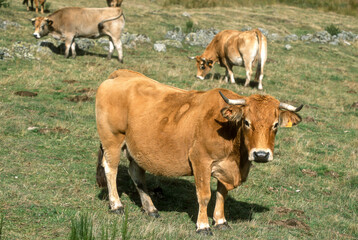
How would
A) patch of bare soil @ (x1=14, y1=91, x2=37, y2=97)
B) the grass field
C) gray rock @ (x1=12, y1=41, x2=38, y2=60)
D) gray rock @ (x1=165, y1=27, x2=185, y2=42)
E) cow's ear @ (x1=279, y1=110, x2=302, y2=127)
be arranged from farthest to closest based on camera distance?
1. gray rock @ (x1=165, y1=27, x2=185, y2=42)
2. gray rock @ (x1=12, y1=41, x2=38, y2=60)
3. patch of bare soil @ (x1=14, y1=91, x2=37, y2=97)
4. the grass field
5. cow's ear @ (x1=279, y1=110, x2=302, y2=127)

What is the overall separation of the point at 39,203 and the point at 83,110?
5854 mm

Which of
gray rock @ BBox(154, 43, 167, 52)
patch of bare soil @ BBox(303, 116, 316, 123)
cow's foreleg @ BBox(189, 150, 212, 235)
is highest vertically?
cow's foreleg @ BBox(189, 150, 212, 235)

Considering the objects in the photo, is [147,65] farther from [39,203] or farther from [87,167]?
[39,203]

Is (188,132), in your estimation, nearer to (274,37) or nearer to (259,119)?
(259,119)

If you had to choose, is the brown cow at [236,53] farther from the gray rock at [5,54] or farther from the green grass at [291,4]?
the green grass at [291,4]

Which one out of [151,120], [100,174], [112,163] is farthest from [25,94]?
[151,120]

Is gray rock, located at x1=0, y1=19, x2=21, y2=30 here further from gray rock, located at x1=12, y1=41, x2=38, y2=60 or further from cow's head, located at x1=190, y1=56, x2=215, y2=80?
cow's head, located at x1=190, y1=56, x2=215, y2=80

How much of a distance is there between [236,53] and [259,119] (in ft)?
41.3

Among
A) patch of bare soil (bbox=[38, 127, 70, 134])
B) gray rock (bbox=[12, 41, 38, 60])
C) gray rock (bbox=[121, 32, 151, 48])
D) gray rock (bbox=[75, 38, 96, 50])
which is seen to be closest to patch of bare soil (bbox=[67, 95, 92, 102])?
patch of bare soil (bbox=[38, 127, 70, 134])

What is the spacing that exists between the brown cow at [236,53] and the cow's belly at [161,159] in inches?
434

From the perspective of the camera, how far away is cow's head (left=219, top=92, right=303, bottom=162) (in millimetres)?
5855

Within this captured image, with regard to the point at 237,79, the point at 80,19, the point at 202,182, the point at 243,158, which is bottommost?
the point at 237,79

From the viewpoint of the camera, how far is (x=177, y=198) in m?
8.20

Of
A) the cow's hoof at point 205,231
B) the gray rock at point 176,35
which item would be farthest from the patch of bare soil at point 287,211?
the gray rock at point 176,35
